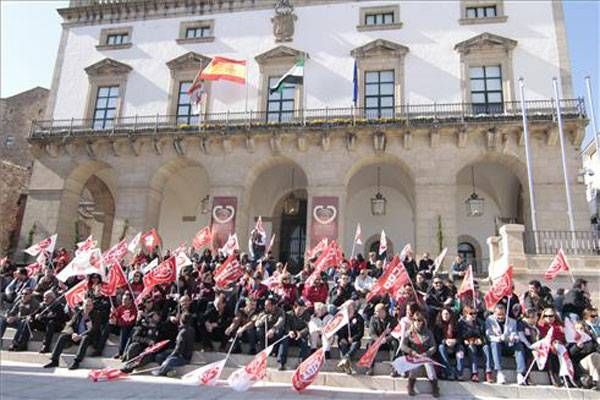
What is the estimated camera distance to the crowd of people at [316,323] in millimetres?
8305

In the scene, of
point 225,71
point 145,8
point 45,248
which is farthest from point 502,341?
point 145,8

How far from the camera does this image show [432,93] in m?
20.9

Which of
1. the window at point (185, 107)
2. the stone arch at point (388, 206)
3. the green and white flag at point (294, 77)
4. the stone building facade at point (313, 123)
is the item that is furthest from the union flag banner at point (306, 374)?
the window at point (185, 107)

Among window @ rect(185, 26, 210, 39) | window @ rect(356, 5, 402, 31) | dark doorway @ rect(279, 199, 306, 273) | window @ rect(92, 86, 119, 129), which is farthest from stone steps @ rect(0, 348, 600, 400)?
window @ rect(185, 26, 210, 39)

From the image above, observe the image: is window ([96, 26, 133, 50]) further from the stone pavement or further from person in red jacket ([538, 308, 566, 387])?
person in red jacket ([538, 308, 566, 387])

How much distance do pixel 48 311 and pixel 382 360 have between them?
7607mm

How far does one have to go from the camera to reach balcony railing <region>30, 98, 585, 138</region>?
1930 cm

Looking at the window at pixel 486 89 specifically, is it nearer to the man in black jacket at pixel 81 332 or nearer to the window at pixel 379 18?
the window at pixel 379 18

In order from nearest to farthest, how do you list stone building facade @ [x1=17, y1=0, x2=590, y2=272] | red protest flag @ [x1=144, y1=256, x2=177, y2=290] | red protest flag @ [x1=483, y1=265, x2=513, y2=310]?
red protest flag @ [x1=483, y1=265, x2=513, y2=310] < red protest flag @ [x1=144, y1=256, x2=177, y2=290] < stone building facade @ [x1=17, y1=0, x2=590, y2=272]

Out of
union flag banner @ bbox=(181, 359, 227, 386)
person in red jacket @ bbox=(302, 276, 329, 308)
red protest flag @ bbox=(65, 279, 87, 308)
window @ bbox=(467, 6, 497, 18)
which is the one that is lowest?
union flag banner @ bbox=(181, 359, 227, 386)

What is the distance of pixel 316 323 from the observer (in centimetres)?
907

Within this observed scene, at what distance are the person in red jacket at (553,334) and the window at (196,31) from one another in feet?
68.5

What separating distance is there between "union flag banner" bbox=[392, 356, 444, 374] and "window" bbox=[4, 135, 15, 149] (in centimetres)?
3801

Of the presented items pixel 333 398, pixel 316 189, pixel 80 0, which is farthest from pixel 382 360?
pixel 80 0
